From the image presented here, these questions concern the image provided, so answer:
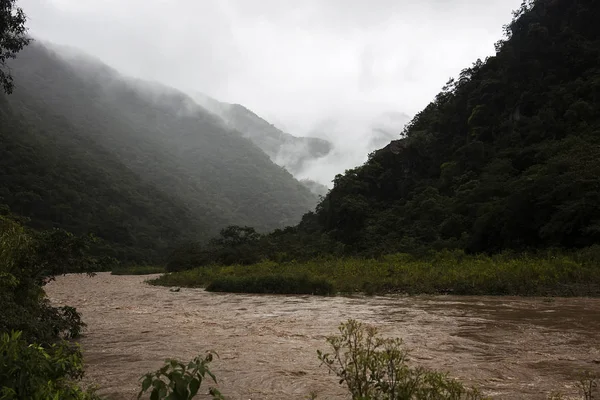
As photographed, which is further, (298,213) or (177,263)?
(298,213)

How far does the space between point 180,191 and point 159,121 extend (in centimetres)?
6113

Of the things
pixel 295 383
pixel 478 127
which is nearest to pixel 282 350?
pixel 295 383

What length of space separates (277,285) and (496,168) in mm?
20753

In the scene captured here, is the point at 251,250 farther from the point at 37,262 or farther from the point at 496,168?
→ the point at 37,262

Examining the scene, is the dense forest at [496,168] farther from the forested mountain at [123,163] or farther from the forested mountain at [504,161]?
the forested mountain at [123,163]

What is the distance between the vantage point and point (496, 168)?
32031 mm

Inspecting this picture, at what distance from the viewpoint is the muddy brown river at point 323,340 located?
5805 millimetres

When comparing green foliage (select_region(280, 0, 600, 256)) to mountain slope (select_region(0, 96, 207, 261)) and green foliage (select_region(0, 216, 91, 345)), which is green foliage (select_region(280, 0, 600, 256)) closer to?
green foliage (select_region(0, 216, 91, 345))

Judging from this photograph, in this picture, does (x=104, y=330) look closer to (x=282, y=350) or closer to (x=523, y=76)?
(x=282, y=350)

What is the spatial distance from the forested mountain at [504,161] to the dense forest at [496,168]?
0.09 m

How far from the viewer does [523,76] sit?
3981 centimetres

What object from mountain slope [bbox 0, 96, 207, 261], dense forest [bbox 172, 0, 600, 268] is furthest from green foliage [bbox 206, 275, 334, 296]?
mountain slope [bbox 0, 96, 207, 261]

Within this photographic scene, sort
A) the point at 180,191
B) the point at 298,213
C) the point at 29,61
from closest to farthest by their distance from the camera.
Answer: the point at 180,191, the point at 298,213, the point at 29,61

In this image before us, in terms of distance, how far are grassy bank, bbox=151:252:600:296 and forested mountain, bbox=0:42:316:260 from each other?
34877mm
